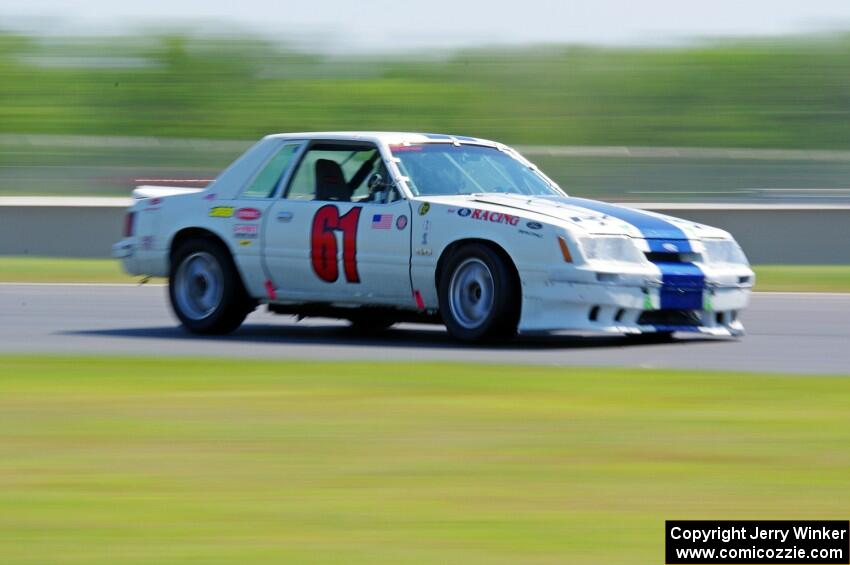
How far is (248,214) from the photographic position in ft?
38.0

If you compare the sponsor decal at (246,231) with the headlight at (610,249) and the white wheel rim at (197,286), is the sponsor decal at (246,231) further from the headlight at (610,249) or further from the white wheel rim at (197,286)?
the headlight at (610,249)

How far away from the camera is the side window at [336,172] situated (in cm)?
1123

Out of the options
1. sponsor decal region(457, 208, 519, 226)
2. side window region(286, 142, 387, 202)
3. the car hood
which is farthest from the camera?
side window region(286, 142, 387, 202)

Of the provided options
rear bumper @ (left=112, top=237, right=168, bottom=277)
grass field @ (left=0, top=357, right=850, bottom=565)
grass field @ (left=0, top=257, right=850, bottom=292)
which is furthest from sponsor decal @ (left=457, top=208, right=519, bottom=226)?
grass field @ (left=0, top=257, right=850, bottom=292)

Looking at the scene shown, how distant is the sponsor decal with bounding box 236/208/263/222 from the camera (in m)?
11.5

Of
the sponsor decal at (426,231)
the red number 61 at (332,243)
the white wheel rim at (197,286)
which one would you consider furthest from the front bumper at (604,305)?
the white wheel rim at (197,286)

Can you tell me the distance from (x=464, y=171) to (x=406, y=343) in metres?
1.28

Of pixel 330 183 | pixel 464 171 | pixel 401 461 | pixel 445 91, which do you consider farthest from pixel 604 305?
pixel 445 91

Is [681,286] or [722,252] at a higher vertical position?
[722,252]

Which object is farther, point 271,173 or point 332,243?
point 271,173

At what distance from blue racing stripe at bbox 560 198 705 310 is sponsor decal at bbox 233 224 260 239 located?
238 cm

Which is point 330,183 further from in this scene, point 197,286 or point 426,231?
point 197,286

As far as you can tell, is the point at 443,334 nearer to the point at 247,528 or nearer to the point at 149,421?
the point at 149,421

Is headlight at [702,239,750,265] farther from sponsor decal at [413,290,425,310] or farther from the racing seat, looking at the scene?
the racing seat
